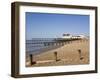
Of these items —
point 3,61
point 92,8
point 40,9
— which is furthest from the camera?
point 92,8

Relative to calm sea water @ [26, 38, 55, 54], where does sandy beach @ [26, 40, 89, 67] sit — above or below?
below

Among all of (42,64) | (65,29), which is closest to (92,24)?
(65,29)

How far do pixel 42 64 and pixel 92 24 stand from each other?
1.87ft

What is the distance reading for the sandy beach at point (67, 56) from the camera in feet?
6.52

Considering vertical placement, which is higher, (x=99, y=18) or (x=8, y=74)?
(x=99, y=18)

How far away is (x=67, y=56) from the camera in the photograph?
2084 millimetres

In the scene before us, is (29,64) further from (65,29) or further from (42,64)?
(65,29)

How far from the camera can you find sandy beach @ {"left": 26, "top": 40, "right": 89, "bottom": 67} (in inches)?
78.2

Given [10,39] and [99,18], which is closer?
[10,39]

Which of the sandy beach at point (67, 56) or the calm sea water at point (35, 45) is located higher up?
the calm sea water at point (35, 45)

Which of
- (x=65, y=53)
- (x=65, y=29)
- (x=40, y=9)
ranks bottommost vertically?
(x=65, y=53)

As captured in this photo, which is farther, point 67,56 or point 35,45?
point 67,56

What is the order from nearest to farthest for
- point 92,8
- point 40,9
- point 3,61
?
point 3,61 → point 40,9 → point 92,8

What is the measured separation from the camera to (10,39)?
74.9 inches
